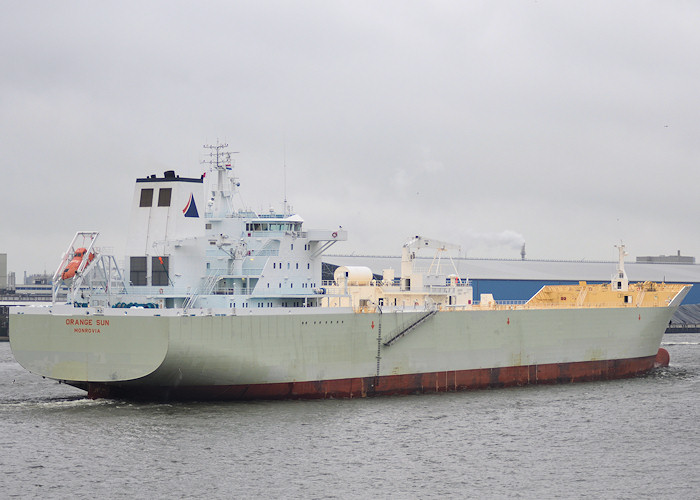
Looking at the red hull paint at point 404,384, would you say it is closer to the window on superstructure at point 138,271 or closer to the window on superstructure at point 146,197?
the window on superstructure at point 138,271

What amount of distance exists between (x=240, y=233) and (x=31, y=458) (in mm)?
13083

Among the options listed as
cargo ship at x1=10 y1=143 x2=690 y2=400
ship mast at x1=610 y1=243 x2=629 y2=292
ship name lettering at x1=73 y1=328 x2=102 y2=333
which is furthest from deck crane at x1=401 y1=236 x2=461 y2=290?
ship name lettering at x1=73 y1=328 x2=102 y2=333

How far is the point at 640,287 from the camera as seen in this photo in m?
48.3

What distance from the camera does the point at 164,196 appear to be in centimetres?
3528

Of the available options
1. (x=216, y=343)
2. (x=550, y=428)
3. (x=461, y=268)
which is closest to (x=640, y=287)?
(x=550, y=428)

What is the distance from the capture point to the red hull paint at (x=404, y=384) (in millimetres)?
32375

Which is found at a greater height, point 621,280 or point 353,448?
point 621,280

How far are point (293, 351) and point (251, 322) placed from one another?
1.95 metres

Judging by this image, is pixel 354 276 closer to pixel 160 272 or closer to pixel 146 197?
pixel 160 272

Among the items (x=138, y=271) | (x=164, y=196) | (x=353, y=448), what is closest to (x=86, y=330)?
(x=138, y=271)

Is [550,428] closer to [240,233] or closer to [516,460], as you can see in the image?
[516,460]

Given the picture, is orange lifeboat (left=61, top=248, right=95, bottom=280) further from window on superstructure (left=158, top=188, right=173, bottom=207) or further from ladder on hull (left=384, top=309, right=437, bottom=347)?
ladder on hull (left=384, top=309, right=437, bottom=347)

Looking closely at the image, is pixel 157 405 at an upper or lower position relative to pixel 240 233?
lower

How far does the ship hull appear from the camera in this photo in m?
30.9
